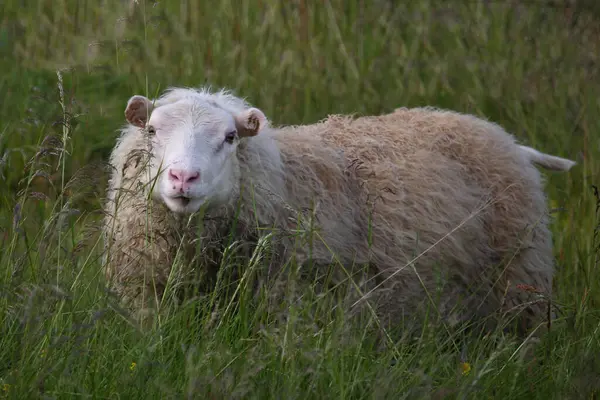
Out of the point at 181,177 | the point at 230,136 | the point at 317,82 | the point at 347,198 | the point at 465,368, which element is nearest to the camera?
the point at 465,368

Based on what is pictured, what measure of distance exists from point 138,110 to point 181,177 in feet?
2.14

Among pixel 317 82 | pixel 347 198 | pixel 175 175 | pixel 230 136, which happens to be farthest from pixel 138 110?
pixel 317 82

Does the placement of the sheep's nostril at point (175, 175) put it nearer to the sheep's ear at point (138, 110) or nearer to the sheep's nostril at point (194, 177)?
the sheep's nostril at point (194, 177)

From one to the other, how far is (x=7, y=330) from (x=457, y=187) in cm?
234

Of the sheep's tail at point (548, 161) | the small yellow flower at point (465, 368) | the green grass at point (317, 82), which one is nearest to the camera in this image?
the small yellow flower at point (465, 368)

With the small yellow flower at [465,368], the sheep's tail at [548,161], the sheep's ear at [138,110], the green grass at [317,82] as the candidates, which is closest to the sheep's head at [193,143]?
the sheep's ear at [138,110]

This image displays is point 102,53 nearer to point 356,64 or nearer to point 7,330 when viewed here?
point 356,64

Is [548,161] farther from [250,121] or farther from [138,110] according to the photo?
[138,110]

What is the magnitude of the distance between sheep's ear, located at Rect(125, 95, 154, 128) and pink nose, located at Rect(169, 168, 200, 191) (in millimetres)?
565

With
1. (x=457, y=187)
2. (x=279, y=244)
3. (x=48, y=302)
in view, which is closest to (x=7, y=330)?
(x=48, y=302)

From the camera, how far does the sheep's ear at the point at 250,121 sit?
13.1 feet

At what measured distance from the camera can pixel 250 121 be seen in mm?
4016

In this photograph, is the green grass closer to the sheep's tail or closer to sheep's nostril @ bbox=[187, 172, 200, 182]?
the sheep's tail

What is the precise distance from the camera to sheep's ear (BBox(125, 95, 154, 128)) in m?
3.97
